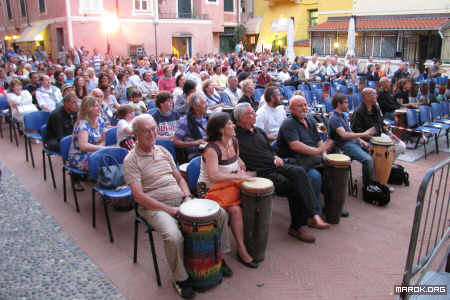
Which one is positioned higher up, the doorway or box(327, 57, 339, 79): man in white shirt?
the doorway

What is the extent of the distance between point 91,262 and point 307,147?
2.68 metres

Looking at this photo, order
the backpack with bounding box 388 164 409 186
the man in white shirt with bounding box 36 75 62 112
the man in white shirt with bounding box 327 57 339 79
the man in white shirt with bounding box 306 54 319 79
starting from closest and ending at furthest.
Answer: the backpack with bounding box 388 164 409 186, the man in white shirt with bounding box 36 75 62 112, the man in white shirt with bounding box 327 57 339 79, the man in white shirt with bounding box 306 54 319 79

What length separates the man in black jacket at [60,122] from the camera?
549 cm

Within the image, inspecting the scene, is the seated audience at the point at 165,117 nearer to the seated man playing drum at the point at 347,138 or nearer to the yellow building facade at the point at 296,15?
the seated man playing drum at the point at 347,138

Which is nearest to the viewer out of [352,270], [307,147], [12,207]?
[352,270]

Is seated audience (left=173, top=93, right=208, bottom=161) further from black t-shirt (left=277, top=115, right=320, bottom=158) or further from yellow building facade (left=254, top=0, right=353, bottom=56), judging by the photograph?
yellow building facade (left=254, top=0, right=353, bottom=56)

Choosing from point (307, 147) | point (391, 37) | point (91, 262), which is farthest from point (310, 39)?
point (91, 262)

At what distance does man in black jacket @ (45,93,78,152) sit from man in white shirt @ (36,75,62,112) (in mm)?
2394

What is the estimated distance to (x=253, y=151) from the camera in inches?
167

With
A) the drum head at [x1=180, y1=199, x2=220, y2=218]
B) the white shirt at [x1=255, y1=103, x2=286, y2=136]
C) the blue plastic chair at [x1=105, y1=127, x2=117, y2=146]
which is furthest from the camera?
the white shirt at [x1=255, y1=103, x2=286, y2=136]

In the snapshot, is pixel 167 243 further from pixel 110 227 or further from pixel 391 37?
pixel 391 37

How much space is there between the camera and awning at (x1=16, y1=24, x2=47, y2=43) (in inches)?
969

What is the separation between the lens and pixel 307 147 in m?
4.48

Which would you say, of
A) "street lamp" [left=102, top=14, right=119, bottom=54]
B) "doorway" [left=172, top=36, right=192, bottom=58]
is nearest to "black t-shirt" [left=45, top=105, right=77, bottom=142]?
"street lamp" [left=102, top=14, right=119, bottom=54]
